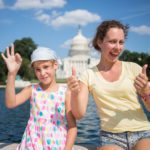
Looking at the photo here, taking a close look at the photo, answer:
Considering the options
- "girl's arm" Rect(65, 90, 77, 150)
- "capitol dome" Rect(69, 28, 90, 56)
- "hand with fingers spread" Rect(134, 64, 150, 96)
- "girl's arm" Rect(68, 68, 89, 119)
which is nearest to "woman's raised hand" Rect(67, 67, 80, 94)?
"girl's arm" Rect(68, 68, 89, 119)

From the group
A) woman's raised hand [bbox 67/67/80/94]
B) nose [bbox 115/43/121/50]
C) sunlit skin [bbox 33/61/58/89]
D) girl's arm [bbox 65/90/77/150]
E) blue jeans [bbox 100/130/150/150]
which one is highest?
nose [bbox 115/43/121/50]

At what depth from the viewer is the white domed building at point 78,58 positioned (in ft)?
291

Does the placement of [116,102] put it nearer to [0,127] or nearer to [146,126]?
[146,126]

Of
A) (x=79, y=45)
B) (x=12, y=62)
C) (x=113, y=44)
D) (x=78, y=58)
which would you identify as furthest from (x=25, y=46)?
(x=113, y=44)

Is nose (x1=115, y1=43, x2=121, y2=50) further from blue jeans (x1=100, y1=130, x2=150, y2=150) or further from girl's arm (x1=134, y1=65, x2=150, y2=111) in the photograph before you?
blue jeans (x1=100, y1=130, x2=150, y2=150)

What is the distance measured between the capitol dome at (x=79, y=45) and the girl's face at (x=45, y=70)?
284ft

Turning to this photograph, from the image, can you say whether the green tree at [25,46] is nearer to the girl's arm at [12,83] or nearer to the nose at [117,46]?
the girl's arm at [12,83]

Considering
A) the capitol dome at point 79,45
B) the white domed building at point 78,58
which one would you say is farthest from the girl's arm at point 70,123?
the capitol dome at point 79,45

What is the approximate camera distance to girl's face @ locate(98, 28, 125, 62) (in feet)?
11.1

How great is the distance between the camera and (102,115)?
3363mm

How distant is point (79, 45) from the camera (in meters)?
90.7

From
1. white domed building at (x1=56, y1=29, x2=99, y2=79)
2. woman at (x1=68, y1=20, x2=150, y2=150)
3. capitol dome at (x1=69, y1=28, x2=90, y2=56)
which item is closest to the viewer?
woman at (x1=68, y1=20, x2=150, y2=150)

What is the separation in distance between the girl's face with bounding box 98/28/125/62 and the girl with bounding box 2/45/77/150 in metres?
0.50

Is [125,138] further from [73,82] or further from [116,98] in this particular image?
[73,82]
